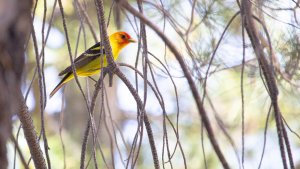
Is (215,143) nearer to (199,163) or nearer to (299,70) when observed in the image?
(299,70)

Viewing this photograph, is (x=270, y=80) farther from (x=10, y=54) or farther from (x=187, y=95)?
(x=187, y=95)

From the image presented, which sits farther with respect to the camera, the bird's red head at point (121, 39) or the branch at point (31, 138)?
the bird's red head at point (121, 39)

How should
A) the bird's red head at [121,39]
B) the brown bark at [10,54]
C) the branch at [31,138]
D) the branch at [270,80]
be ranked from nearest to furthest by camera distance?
1. the brown bark at [10,54]
2. the branch at [270,80]
3. the branch at [31,138]
4. the bird's red head at [121,39]

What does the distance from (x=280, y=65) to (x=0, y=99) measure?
86.1 inches

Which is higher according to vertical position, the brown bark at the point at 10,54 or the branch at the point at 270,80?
the branch at the point at 270,80

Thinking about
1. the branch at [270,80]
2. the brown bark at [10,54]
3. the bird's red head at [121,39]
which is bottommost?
the brown bark at [10,54]

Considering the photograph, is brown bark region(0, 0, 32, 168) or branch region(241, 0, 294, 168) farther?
branch region(241, 0, 294, 168)

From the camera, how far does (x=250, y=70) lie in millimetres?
3420

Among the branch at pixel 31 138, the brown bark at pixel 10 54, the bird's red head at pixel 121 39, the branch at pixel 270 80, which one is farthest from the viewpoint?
the bird's red head at pixel 121 39

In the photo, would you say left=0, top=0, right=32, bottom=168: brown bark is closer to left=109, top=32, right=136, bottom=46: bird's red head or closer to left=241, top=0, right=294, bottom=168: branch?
left=241, top=0, right=294, bottom=168: branch

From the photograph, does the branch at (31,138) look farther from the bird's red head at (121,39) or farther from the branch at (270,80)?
the bird's red head at (121,39)

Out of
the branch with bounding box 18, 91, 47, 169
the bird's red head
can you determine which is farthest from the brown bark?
the bird's red head

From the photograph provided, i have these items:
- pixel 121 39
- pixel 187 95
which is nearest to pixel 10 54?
pixel 121 39

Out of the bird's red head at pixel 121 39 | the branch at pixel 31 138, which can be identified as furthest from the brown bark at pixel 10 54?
the bird's red head at pixel 121 39
